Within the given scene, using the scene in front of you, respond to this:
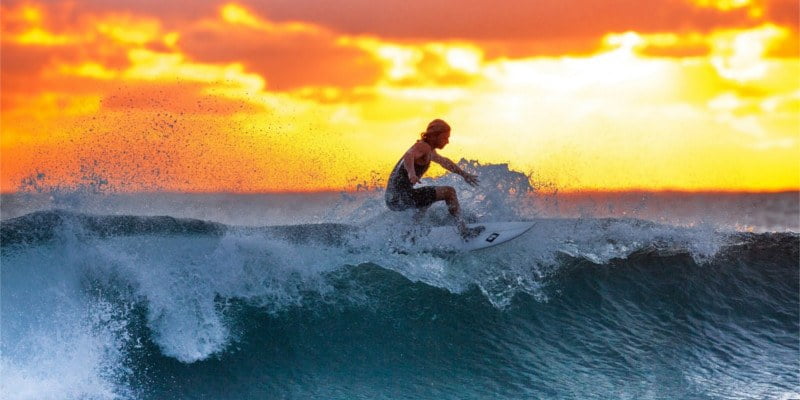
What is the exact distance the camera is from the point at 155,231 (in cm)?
858

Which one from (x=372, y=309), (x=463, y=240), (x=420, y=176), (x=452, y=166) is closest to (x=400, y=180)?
(x=420, y=176)

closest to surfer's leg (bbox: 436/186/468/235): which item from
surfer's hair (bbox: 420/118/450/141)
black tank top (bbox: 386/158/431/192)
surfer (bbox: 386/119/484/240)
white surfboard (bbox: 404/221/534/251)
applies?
surfer (bbox: 386/119/484/240)

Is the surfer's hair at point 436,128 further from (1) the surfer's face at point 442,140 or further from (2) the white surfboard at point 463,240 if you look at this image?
(2) the white surfboard at point 463,240

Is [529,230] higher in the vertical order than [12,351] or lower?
higher

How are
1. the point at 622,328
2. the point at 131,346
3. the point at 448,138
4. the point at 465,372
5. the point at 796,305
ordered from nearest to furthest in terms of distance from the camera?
the point at 131,346 < the point at 465,372 < the point at 448,138 < the point at 622,328 < the point at 796,305

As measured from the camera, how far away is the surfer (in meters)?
7.58

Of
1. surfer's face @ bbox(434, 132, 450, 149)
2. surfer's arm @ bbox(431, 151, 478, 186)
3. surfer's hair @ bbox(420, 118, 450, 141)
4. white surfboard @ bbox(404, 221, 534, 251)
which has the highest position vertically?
surfer's hair @ bbox(420, 118, 450, 141)

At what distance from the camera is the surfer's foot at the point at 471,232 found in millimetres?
8117

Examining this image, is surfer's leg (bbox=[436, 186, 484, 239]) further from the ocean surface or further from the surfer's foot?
the ocean surface

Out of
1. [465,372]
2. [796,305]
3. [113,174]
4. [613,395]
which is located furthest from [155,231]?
[796,305]

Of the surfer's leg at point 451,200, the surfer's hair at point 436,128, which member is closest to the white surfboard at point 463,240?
the surfer's leg at point 451,200

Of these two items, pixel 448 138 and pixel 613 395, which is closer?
pixel 613 395

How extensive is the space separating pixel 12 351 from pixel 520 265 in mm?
5606

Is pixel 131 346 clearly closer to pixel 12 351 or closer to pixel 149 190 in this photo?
pixel 12 351
